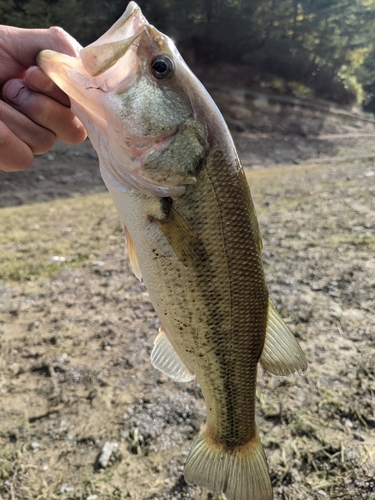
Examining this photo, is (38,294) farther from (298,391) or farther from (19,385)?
(298,391)

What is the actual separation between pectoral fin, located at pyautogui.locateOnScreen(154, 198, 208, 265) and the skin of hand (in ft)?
2.54

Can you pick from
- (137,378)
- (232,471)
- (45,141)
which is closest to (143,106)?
(45,141)

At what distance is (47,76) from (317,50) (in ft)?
93.9

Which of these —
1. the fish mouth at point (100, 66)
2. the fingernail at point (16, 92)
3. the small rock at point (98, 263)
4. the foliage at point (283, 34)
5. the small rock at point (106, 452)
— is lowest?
the small rock at point (98, 263)

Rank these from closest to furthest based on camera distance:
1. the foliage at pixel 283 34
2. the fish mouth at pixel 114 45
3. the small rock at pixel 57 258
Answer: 1. the fish mouth at pixel 114 45
2. the small rock at pixel 57 258
3. the foliage at pixel 283 34

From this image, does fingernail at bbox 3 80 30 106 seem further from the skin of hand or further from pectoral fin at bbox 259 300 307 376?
pectoral fin at bbox 259 300 307 376

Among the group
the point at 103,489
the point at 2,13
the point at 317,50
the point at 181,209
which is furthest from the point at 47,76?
the point at 317,50

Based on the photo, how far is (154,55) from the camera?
1.56m

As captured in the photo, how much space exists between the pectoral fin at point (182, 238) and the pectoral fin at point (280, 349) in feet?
1.53

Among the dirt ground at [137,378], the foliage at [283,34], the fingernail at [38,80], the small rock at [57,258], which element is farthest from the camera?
the foliage at [283,34]

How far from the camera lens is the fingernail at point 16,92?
1.80m

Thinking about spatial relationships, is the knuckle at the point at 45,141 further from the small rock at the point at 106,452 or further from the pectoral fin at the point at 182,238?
the small rock at the point at 106,452

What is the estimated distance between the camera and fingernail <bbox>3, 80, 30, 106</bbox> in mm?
1798

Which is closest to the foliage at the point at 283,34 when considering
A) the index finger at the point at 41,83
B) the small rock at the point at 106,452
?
the index finger at the point at 41,83
